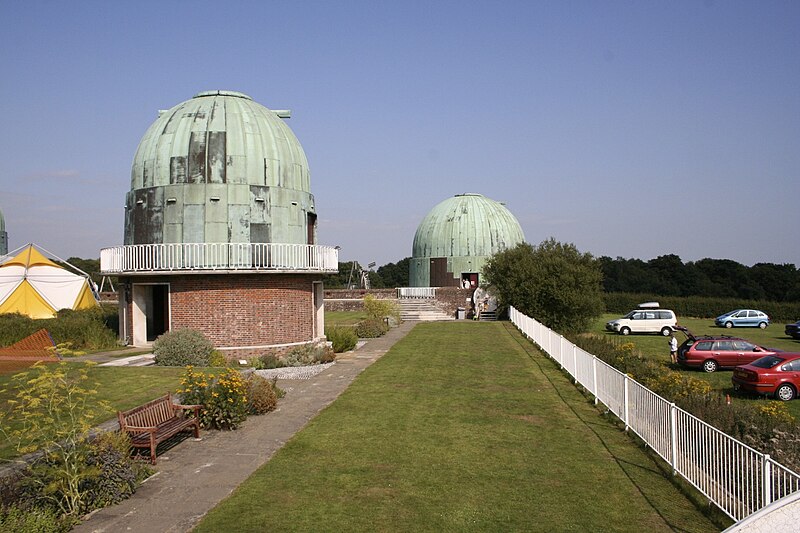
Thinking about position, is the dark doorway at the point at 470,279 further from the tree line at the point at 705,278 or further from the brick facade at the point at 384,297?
the tree line at the point at 705,278

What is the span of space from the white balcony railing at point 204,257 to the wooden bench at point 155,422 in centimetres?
982

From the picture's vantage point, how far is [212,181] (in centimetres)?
2214

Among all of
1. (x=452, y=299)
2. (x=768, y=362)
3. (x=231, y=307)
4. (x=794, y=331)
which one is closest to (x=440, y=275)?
(x=452, y=299)

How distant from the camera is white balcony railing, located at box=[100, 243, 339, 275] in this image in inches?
846

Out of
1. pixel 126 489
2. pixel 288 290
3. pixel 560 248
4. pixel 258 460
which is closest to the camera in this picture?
pixel 126 489

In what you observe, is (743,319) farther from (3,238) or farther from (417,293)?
(3,238)

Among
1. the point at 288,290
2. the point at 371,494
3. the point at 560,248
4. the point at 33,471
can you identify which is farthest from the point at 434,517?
the point at 560,248

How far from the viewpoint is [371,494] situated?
8.48 meters

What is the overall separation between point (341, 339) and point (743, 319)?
33822 millimetres

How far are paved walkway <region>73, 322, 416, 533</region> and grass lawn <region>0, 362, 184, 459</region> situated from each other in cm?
242

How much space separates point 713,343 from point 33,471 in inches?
886

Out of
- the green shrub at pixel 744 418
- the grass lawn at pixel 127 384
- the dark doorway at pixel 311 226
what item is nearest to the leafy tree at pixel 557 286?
the dark doorway at pixel 311 226

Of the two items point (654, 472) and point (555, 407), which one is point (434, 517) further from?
point (555, 407)

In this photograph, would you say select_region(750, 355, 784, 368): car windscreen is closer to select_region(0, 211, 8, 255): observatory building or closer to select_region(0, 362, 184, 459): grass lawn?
select_region(0, 362, 184, 459): grass lawn
